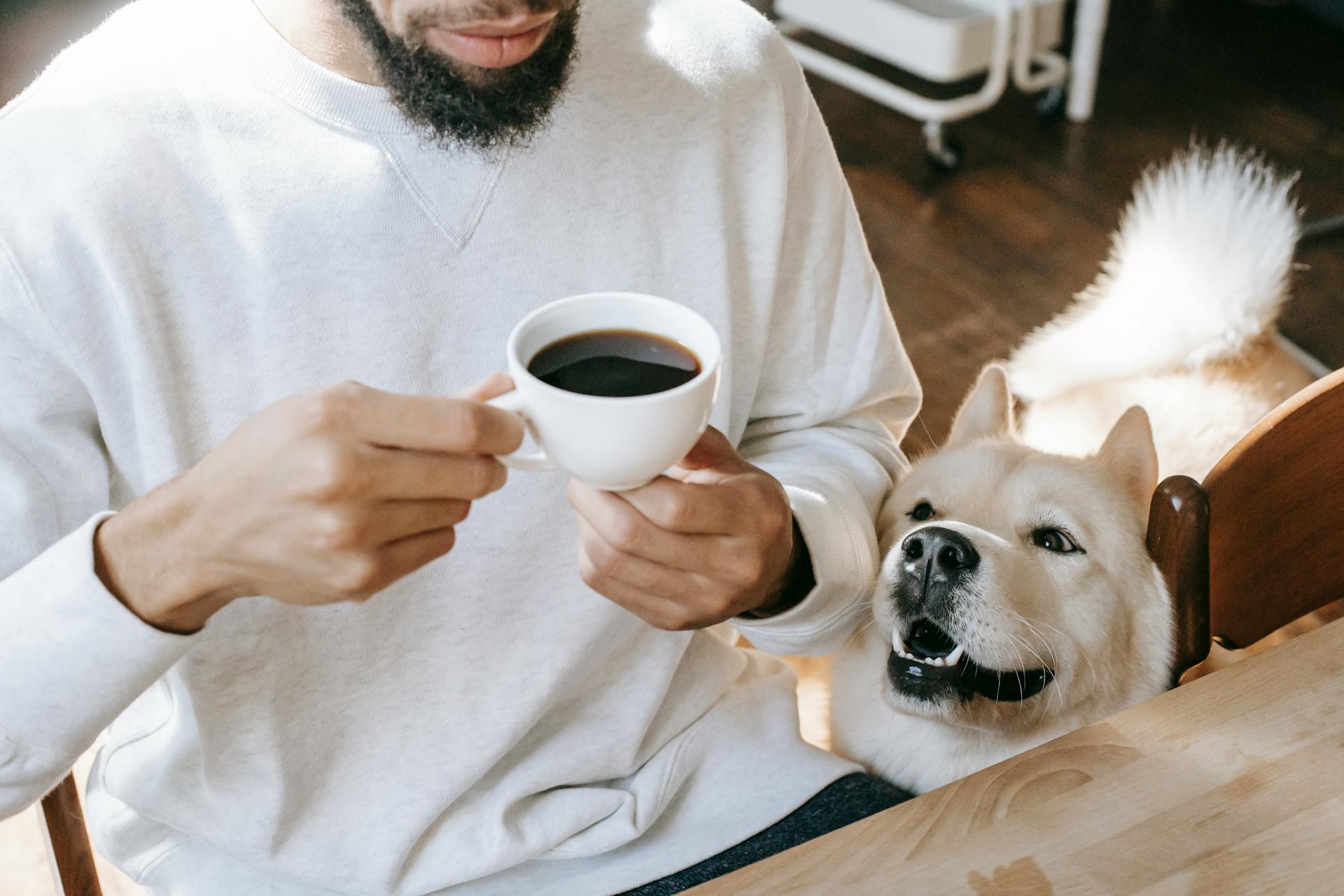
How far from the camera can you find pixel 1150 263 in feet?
6.06

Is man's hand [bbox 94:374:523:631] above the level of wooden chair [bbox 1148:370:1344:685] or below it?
above

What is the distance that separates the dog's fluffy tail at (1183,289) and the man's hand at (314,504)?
53.7 inches

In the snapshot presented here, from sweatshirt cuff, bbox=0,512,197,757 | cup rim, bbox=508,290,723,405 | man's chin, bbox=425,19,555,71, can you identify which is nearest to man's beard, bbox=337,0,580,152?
man's chin, bbox=425,19,555,71

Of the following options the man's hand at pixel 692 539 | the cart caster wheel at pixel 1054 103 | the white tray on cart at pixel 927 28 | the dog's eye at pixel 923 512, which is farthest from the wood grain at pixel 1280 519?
the cart caster wheel at pixel 1054 103

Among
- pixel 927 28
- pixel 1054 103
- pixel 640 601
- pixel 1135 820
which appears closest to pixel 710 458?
pixel 640 601

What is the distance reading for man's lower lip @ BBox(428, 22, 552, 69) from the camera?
0.75 m

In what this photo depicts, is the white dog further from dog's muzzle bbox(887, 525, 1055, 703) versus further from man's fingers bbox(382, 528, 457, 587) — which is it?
man's fingers bbox(382, 528, 457, 587)

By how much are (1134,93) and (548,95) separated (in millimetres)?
2981

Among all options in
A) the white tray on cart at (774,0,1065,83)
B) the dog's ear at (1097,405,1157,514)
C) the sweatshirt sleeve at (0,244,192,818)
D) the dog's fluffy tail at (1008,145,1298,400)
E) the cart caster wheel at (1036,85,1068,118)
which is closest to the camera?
the sweatshirt sleeve at (0,244,192,818)

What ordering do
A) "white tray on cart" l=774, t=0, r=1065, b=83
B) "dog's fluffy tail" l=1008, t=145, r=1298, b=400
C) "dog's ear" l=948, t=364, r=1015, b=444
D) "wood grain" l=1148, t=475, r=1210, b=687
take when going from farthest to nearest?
"white tray on cart" l=774, t=0, r=1065, b=83, "dog's fluffy tail" l=1008, t=145, r=1298, b=400, "dog's ear" l=948, t=364, r=1015, b=444, "wood grain" l=1148, t=475, r=1210, b=687

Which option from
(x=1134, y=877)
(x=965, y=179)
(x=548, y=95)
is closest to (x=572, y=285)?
Answer: (x=548, y=95)

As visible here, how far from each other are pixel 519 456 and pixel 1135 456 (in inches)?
28.7

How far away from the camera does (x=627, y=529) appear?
667mm

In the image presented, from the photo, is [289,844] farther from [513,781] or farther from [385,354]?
[385,354]
